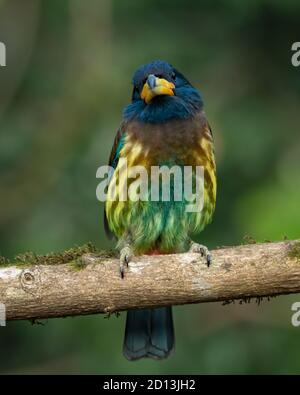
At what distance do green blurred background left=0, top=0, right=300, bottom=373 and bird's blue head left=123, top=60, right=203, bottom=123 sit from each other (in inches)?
34.8

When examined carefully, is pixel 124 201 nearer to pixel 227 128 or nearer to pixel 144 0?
pixel 227 128

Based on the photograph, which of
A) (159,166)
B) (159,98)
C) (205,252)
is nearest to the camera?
(205,252)

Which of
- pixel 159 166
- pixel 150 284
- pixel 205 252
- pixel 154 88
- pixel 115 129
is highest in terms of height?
pixel 115 129

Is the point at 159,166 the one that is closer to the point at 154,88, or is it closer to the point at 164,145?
the point at 164,145

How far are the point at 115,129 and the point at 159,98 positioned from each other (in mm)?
1879

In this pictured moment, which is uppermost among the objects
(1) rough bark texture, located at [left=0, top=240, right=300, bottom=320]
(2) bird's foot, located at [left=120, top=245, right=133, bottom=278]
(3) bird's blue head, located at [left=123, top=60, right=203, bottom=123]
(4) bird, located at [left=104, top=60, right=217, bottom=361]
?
(3) bird's blue head, located at [left=123, top=60, right=203, bottom=123]

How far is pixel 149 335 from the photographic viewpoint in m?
5.31

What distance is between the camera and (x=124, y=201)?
5273 mm

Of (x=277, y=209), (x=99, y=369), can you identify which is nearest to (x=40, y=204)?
(x=99, y=369)

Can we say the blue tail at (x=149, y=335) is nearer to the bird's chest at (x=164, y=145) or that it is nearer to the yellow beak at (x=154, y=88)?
the bird's chest at (x=164, y=145)

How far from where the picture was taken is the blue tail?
17.3 ft

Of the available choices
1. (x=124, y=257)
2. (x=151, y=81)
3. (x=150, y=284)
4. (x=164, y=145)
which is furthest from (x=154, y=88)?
(x=150, y=284)

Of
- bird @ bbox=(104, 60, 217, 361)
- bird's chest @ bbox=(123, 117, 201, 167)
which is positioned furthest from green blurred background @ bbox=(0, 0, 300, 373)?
bird's chest @ bbox=(123, 117, 201, 167)

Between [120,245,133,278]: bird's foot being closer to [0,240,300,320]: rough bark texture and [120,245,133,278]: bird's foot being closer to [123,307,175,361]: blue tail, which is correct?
[0,240,300,320]: rough bark texture
